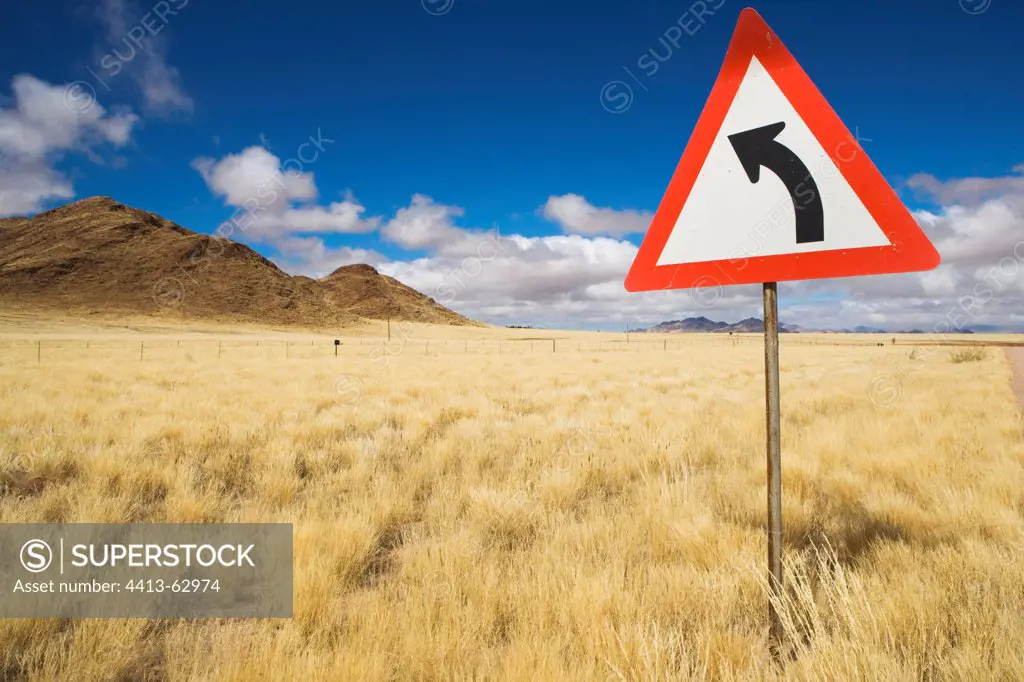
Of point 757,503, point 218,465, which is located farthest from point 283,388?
point 757,503

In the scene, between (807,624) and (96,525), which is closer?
(807,624)

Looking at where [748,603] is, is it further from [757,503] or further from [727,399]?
[727,399]

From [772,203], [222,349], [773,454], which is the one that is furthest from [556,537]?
[222,349]

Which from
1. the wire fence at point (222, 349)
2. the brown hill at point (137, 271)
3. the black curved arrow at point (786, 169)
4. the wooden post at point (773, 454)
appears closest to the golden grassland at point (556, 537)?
the wooden post at point (773, 454)

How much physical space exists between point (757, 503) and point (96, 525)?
4.95 metres

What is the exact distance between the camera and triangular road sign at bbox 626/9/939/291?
1.81 meters

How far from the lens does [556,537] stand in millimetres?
3098

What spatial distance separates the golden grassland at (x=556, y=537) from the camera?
192 centimetres

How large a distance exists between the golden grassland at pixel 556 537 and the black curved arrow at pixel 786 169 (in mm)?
1625

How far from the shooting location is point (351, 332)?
114000 mm

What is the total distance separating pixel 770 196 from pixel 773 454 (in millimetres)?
1100

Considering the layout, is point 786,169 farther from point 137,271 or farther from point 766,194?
point 137,271

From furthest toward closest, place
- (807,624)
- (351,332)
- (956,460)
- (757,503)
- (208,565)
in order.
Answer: (351,332), (956,460), (757,503), (208,565), (807,624)

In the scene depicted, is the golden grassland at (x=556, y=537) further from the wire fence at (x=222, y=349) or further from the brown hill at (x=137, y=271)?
the brown hill at (x=137, y=271)
